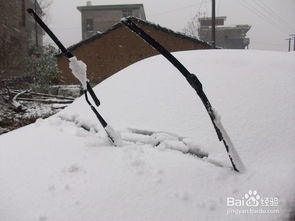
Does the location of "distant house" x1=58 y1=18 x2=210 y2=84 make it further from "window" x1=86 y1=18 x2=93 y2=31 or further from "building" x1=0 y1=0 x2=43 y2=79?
"window" x1=86 y1=18 x2=93 y2=31

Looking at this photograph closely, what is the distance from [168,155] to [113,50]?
551 inches

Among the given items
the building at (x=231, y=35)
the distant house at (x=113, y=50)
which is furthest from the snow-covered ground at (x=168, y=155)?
the building at (x=231, y=35)

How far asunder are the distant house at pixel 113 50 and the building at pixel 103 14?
2082 cm

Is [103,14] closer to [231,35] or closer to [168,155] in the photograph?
[231,35]

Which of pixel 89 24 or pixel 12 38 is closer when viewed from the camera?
pixel 12 38

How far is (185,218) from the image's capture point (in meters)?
1.48

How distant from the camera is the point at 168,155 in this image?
1975 millimetres

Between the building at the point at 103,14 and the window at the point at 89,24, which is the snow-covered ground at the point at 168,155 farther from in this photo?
the window at the point at 89,24

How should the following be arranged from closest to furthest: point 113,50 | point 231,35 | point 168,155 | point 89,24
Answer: point 168,155 < point 113,50 < point 89,24 < point 231,35

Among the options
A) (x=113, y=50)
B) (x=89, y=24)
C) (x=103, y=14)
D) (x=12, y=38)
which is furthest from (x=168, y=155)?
(x=89, y=24)

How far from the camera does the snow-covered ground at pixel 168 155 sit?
1.57 m

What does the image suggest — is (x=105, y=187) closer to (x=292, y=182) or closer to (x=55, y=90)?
(x=292, y=182)

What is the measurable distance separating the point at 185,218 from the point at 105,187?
0.47m

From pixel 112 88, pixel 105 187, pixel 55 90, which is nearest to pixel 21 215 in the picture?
pixel 105 187
